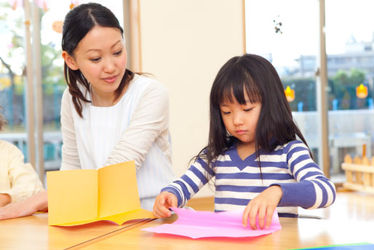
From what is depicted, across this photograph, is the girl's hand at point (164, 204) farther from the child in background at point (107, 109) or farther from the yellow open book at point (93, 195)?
the child in background at point (107, 109)

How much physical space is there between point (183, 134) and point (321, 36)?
161 cm

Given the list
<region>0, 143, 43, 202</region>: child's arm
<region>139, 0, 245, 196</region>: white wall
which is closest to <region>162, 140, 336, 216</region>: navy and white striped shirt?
<region>0, 143, 43, 202</region>: child's arm

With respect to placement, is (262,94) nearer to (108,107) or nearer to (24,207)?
(108,107)

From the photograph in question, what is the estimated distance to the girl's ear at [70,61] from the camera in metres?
1.48

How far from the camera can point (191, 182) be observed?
1307 millimetres

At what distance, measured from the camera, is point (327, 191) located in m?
1.05

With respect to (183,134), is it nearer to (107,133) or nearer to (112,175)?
(107,133)

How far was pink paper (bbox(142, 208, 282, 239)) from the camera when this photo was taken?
940mm

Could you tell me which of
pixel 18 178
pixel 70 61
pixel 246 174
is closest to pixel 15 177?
pixel 18 178

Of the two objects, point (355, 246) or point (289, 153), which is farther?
point (289, 153)

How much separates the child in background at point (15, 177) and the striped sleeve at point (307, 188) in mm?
751

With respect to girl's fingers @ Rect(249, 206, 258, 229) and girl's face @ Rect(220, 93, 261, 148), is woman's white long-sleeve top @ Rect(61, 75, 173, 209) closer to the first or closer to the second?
girl's face @ Rect(220, 93, 261, 148)

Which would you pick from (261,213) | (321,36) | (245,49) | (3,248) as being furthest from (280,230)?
(321,36)

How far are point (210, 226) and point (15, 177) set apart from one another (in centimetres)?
75
